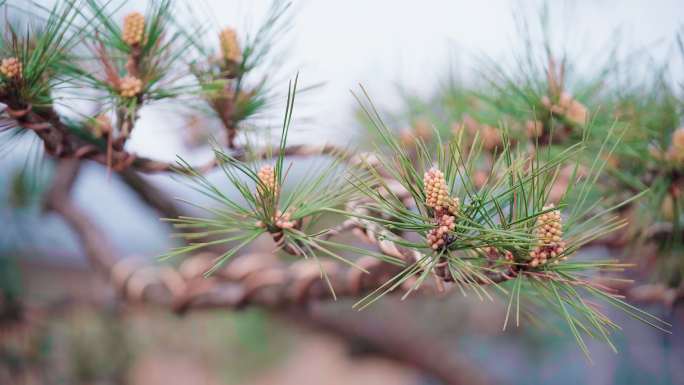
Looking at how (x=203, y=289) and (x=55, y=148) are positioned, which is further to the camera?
(x=203, y=289)

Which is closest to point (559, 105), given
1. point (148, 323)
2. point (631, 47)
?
point (631, 47)

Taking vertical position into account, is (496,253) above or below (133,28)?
below

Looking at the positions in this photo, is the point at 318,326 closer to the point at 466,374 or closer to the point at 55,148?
the point at 466,374

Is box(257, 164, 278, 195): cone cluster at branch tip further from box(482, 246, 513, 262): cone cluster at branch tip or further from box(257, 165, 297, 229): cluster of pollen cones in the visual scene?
box(482, 246, 513, 262): cone cluster at branch tip

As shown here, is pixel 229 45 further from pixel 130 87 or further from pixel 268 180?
pixel 268 180

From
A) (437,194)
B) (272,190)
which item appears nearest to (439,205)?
(437,194)

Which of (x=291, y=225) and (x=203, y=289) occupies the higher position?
(x=291, y=225)

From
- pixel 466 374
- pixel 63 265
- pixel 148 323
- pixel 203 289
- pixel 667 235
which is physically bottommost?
pixel 148 323

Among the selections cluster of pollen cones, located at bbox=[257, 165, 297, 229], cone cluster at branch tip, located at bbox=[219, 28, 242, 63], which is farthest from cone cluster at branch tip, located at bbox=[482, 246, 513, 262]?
cone cluster at branch tip, located at bbox=[219, 28, 242, 63]
